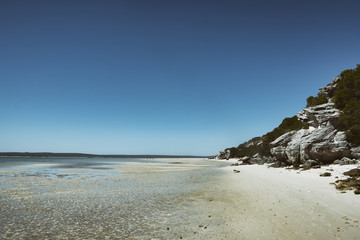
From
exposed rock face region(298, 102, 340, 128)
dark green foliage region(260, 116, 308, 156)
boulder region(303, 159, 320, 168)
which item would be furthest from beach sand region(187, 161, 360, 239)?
dark green foliage region(260, 116, 308, 156)

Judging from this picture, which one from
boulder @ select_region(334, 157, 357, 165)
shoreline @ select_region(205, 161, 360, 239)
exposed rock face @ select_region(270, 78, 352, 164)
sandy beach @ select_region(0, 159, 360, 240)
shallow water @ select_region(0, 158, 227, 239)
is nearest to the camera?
shoreline @ select_region(205, 161, 360, 239)

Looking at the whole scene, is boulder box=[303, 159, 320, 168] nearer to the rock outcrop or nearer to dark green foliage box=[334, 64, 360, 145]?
the rock outcrop

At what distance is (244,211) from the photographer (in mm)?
12617

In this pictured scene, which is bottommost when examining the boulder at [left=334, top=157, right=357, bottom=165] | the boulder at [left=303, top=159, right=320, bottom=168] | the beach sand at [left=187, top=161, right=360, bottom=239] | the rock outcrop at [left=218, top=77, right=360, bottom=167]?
the beach sand at [left=187, top=161, right=360, bottom=239]

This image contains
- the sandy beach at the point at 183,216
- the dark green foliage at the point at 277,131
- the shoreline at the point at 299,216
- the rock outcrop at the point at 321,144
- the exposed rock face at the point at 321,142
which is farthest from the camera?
the dark green foliage at the point at 277,131

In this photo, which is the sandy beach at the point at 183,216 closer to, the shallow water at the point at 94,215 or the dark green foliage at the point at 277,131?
the shallow water at the point at 94,215

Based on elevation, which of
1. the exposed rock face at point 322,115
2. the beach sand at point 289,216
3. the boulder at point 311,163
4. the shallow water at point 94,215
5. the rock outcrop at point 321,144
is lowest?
the shallow water at point 94,215

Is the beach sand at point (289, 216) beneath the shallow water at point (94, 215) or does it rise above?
above

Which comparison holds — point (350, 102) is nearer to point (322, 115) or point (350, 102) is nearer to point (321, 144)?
point (322, 115)

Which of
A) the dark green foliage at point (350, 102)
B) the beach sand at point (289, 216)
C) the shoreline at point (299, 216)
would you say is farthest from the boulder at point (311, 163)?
the shoreline at point (299, 216)

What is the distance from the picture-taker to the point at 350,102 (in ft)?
125

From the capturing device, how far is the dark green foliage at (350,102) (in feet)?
113

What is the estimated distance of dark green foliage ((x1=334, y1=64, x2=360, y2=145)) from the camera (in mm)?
34438

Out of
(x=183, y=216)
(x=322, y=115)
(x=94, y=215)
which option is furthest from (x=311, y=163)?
(x=94, y=215)
